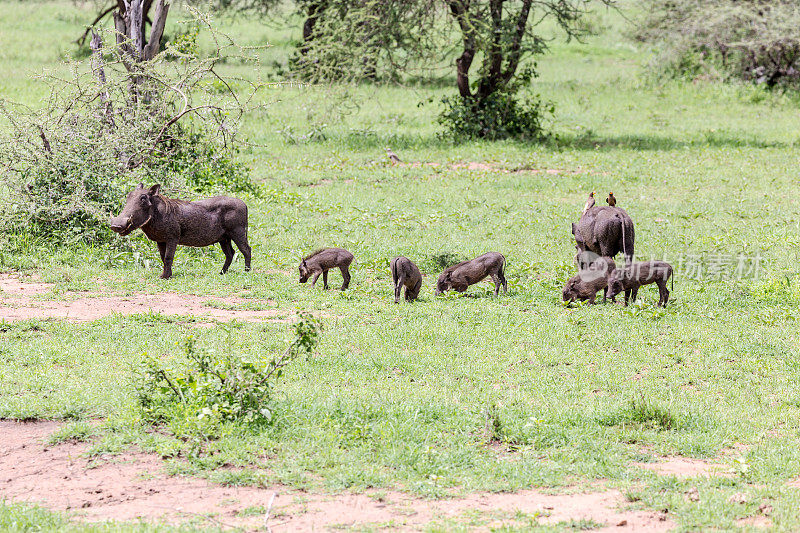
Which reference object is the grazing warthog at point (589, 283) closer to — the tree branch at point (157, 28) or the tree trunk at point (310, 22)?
the tree branch at point (157, 28)

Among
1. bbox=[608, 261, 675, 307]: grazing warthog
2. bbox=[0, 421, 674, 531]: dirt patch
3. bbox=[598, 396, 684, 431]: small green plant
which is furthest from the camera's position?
bbox=[608, 261, 675, 307]: grazing warthog

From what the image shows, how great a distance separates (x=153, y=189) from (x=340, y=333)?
3139 millimetres

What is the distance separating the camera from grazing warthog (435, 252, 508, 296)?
10641 mm

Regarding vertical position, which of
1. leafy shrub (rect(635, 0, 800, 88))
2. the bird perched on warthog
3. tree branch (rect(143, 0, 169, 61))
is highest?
leafy shrub (rect(635, 0, 800, 88))

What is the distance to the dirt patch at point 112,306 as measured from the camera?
30.6ft

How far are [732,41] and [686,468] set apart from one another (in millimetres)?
27007

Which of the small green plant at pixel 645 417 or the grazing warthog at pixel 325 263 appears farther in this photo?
the grazing warthog at pixel 325 263

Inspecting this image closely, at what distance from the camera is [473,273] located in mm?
10648

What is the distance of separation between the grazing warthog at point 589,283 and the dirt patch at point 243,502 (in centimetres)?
477

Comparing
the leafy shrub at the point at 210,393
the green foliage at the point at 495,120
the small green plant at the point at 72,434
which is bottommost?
the small green plant at the point at 72,434

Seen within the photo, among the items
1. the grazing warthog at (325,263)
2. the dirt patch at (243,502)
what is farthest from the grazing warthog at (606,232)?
the dirt patch at (243,502)

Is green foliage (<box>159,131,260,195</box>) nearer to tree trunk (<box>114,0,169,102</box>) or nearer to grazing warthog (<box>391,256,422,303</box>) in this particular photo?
tree trunk (<box>114,0,169,102</box>)

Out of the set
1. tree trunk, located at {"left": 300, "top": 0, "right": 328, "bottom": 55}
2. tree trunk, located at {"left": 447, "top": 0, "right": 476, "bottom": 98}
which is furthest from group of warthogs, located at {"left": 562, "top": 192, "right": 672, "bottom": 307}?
tree trunk, located at {"left": 300, "top": 0, "right": 328, "bottom": 55}

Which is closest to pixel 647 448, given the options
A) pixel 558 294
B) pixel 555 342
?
pixel 555 342
